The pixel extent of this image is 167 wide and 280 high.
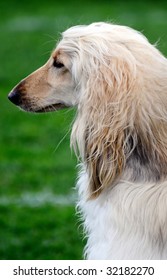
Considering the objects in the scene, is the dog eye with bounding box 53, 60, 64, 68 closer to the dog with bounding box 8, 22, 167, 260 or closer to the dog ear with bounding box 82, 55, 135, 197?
the dog with bounding box 8, 22, 167, 260

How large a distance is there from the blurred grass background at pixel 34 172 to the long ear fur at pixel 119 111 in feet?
1.18

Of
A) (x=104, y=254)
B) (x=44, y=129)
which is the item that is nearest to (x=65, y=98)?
(x=104, y=254)

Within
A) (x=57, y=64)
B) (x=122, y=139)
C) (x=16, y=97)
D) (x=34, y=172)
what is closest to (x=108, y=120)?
(x=122, y=139)

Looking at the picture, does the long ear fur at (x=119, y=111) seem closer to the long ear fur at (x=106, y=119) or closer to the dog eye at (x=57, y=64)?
the long ear fur at (x=106, y=119)

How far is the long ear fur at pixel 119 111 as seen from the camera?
4746 mm

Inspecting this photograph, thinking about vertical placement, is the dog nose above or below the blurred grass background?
above

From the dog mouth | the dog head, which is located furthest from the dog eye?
the dog mouth

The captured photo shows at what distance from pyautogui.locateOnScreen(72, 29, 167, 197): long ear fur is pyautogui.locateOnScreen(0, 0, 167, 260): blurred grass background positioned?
360 mm

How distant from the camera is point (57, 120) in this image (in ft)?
37.2

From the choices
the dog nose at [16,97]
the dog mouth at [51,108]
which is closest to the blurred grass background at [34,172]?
the dog mouth at [51,108]

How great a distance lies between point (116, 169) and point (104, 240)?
402 mm

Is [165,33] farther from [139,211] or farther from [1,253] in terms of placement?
[139,211]

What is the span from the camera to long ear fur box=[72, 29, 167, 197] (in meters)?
4.75

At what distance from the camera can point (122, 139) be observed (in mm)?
4773
